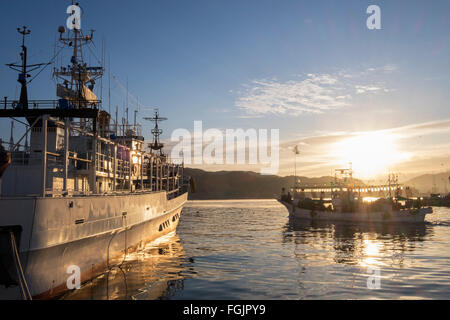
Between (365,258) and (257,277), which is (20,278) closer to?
(257,277)

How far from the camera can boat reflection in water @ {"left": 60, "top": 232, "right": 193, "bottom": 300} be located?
1481 centimetres

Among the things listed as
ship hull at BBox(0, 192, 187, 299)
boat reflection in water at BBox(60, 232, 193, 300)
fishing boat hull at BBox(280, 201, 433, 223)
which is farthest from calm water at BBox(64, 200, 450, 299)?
fishing boat hull at BBox(280, 201, 433, 223)

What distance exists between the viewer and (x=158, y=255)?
81.1 feet

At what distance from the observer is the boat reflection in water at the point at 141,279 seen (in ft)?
48.6

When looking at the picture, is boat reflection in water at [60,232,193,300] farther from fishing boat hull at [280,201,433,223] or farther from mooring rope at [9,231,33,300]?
fishing boat hull at [280,201,433,223]

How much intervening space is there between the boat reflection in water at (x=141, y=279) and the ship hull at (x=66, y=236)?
1.94 feet

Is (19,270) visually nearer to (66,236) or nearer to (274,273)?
(66,236)

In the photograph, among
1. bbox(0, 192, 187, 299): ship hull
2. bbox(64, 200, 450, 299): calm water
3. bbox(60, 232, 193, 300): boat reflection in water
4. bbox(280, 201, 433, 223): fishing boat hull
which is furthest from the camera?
bbox(280, 201, 433, 223): fishing boat hull

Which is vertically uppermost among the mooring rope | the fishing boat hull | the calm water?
the mooring rope

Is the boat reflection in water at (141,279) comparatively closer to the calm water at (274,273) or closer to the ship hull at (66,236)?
the calm water at (274,273)

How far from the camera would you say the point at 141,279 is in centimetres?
1759

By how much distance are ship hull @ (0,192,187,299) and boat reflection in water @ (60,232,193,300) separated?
0.59 m

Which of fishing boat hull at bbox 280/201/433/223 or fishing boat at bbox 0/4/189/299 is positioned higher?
fishing boat at bbox 0/4/189/299
